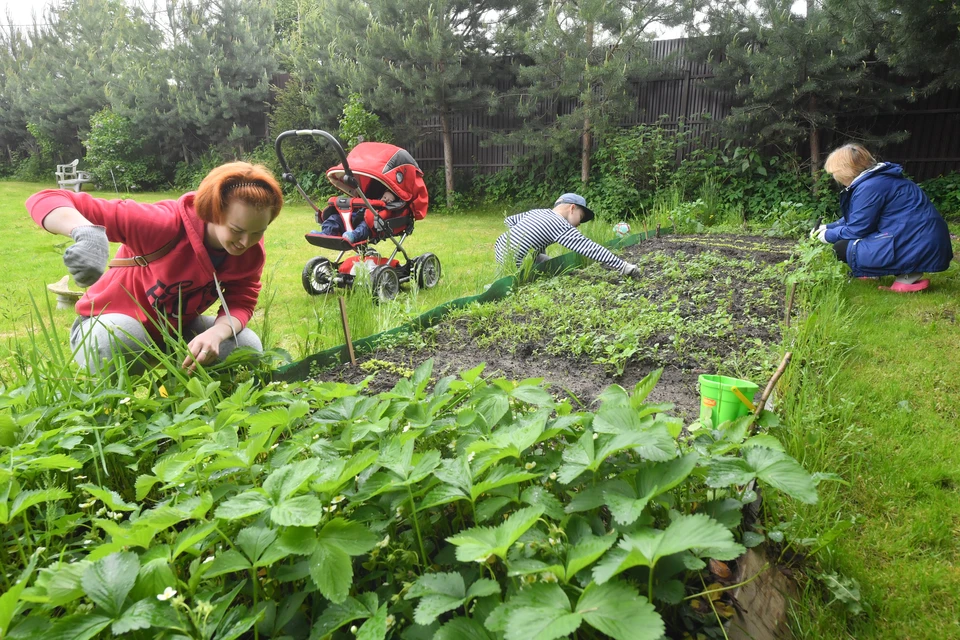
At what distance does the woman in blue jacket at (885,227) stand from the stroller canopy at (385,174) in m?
3.16

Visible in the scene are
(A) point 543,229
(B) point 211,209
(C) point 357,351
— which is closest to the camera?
(B) point 211,209

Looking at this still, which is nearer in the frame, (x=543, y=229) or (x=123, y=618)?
(x=123, y=618)

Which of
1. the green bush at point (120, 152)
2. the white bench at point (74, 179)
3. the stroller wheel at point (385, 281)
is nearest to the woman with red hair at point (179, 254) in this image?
the white bench at point (74, 179)

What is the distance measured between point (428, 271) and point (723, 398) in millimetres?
3166

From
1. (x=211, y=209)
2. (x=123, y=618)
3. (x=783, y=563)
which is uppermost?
(x=211, y=209)

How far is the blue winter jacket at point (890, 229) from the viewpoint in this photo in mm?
3809

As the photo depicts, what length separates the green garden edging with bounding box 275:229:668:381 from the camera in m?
2.33

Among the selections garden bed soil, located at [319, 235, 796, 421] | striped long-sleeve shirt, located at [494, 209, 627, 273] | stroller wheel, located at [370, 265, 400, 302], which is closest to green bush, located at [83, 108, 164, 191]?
stroller wheel, located at [370, 265, 400, 302]

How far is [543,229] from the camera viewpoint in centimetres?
448

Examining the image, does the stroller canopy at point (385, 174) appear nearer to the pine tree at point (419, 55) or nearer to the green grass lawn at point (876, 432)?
the green grass lawn at point (876, 432)

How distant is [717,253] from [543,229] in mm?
1481

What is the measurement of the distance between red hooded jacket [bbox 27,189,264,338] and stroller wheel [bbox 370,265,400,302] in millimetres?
1533

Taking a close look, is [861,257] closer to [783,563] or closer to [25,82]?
[783,563]

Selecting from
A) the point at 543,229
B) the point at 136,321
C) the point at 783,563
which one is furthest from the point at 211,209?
the point at 543,229
